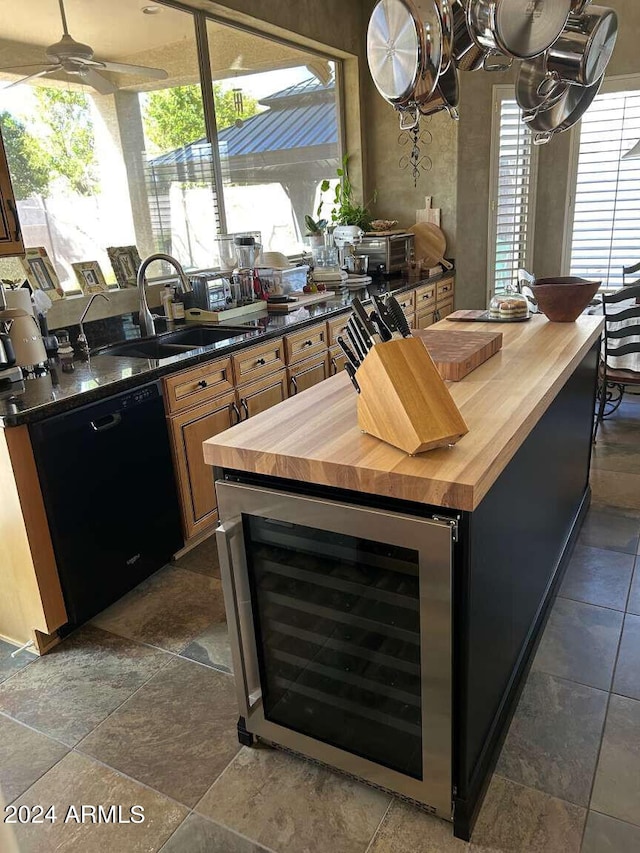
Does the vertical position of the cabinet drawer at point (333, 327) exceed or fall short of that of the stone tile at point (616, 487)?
it exceeds it

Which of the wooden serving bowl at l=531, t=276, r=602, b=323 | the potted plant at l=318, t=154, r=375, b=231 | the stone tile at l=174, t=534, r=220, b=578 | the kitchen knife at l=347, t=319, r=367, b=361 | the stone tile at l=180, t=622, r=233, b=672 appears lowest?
the stone tile at l=180, t=622, r=233, b=672

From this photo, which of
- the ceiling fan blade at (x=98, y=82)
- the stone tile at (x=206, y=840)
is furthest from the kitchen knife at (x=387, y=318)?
the ceiling fan blade at (x=98, y=82)

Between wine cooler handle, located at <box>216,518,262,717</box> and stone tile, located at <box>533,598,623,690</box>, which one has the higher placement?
wine cooler handle, located at <box>216,518,262,717</box>

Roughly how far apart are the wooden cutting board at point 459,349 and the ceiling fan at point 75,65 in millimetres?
1980

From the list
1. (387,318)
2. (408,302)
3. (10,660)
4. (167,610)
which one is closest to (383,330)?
(387,318)

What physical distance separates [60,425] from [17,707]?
0.94m

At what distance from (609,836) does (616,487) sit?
2.18 m

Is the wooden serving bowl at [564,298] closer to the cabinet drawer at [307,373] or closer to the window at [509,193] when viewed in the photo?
the cabinet drawer at [307,373]

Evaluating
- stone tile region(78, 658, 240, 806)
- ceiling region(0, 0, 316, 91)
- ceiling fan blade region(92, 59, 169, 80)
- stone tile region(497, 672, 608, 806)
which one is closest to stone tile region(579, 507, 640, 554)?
stone tile region(497, 672, 608, 806)

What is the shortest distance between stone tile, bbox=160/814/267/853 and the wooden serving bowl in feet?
7.32

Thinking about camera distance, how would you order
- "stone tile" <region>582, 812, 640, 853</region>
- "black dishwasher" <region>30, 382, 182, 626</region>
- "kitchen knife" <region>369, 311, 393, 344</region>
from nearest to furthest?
"stone tile" <region>582, 812, 640, 853</region>
"kitchen knife" <region>369, 311, 393, 344</region>
"black dishwasher" <region>30, 382, 182, 626</region>

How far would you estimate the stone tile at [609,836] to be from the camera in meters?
1.56

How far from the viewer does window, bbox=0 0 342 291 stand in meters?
3.01

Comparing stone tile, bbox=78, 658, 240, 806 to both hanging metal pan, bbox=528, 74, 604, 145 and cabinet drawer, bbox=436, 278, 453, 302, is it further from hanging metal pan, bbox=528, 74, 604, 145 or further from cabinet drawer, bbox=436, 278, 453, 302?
cabinet drawer, bbox=436, 278, 453, 302
